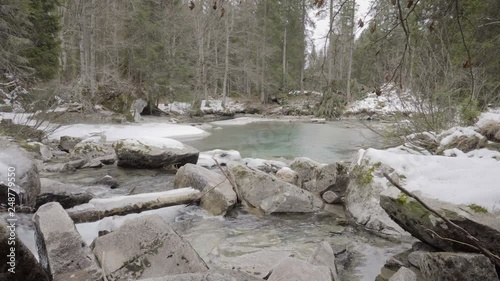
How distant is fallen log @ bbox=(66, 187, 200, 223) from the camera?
15.2 feet

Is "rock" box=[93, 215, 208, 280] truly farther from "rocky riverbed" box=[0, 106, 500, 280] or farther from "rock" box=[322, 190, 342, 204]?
"rock" box=[322, 190, 342, 204]

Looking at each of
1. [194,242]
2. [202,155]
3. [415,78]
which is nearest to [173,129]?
[202,155]

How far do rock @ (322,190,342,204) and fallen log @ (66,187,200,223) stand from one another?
239 cm

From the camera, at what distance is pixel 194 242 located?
4344 millimetres

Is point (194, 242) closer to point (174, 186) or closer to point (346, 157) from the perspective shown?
point (174, 186)

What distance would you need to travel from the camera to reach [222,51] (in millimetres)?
31281

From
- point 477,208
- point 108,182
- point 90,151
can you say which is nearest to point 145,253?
point 477,208

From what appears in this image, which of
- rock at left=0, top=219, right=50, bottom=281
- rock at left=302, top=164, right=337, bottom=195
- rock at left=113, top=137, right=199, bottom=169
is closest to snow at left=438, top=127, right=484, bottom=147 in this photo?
rock at left=302, top=164, right=337, bottom=195

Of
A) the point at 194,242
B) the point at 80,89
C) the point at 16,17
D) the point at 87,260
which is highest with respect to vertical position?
the point at 16,17

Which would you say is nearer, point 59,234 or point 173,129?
point 59,234

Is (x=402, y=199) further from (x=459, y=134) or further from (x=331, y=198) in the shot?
(x=459, y=134)

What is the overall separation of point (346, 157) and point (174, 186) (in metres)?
5.83

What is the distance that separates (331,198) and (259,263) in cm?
320

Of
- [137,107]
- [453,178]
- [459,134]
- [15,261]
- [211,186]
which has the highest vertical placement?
[459,134]
